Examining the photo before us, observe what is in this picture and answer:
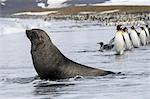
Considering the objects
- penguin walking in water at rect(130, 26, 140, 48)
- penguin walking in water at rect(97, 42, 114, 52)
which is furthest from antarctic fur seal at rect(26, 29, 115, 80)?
penguin walking in water at rect(130, 26, 140, 48)

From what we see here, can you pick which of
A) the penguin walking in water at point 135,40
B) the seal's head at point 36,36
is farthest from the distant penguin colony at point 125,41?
the seal's head at point 36,36

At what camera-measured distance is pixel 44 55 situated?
11.7 meters

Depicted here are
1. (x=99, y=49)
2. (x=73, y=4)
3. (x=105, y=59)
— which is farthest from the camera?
(x=73, y=4)

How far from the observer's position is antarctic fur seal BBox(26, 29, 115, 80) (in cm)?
1146

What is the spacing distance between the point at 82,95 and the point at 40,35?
270 centimetres

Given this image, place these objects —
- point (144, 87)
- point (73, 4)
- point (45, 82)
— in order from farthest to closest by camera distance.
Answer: point (73, 4) < point (45, 82) < point (144, 87)

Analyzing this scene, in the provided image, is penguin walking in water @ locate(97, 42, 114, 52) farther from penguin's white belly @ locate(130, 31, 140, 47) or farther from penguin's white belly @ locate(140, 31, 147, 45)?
penguin's white belly @ locate(140, 31, 147, 45)

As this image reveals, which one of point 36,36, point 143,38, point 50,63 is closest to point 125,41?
point 143,38

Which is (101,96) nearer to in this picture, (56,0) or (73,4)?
(73,4)

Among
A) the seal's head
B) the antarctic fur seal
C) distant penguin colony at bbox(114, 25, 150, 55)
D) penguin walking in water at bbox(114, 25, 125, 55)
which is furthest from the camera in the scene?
distant penguin colony at bbox(114, 25, 150, 55)

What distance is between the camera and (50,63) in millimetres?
11531

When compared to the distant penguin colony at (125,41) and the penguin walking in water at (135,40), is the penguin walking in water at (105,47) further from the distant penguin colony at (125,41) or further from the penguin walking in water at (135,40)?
the penguin walking in water at (135,40)

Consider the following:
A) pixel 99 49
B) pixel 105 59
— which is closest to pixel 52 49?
pixel 105 59

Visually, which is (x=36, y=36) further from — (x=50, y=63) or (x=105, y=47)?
(x=105, y=47)
